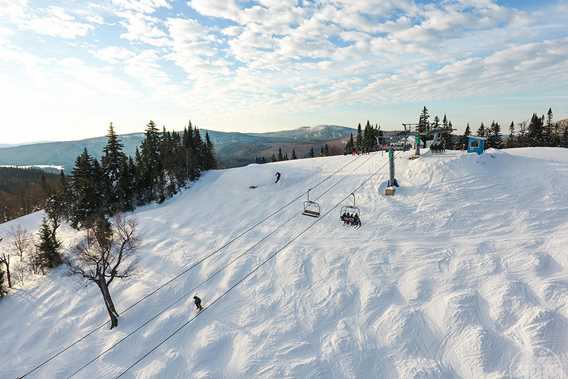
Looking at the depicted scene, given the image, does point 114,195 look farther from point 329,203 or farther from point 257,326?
Answer: point 257,326

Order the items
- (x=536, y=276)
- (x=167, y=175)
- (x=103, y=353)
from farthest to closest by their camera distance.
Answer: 1. (x=167, y=175)
2. (x=103, y=353)
3. (x=536, y=276)

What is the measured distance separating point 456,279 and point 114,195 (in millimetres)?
57479

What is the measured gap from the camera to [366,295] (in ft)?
65.3

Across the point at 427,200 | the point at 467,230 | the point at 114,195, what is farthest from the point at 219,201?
the point at 467,230

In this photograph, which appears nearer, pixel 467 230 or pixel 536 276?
pixel 536 276

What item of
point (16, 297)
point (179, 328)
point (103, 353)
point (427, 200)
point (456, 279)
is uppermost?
point (427, 200)

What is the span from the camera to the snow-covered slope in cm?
1561

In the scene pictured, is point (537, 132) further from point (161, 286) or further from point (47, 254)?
point (47, 254)

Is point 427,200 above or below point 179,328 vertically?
above

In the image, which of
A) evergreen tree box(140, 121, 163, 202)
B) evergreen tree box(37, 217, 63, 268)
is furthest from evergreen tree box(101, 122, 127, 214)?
evergreen tree box(37, 217, 63, 268)

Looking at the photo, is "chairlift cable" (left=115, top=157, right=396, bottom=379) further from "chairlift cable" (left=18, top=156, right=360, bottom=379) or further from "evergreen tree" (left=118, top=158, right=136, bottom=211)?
"evergreen tree" (left=118, top=158, right=136, bottom=211)

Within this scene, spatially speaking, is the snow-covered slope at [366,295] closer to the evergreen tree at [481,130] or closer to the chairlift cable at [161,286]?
the chairlift cable at [161,286]

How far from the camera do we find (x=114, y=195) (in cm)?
5666

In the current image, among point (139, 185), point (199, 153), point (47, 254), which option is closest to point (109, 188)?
point (139, 185)
